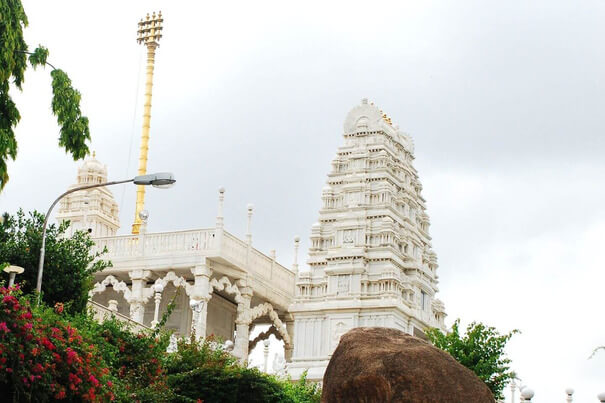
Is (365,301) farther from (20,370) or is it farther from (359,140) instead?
(20,370)

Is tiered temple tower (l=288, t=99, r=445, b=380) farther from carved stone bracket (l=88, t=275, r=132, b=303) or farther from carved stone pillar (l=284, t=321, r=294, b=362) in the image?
carved stone bracket (l=88, t=275, r=132, b=303)

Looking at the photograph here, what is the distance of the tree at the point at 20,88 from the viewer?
2309 cm

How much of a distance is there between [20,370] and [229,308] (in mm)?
34402

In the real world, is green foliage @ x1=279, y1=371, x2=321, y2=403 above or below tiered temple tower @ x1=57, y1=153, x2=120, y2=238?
below

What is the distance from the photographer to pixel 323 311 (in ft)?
184

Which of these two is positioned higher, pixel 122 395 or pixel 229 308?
pixel 229 308

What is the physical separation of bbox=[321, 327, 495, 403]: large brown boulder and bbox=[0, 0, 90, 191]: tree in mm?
6509

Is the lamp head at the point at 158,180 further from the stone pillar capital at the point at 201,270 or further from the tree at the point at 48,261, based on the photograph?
the stone pillar capital at the point at 201,270

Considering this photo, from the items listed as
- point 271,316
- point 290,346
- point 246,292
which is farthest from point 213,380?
point 290,346

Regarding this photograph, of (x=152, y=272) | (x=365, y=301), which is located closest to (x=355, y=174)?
(x=365, y=301)

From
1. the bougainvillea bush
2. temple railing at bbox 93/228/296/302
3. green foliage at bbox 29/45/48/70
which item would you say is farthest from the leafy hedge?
temple railing at bbox 93/228/296/302

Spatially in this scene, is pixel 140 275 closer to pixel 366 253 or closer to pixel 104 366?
pixel 366 253

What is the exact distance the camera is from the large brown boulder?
2369 cm

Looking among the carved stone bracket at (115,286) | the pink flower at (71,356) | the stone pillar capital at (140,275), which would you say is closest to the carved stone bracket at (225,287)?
the stone pillar capital at (140,275)
